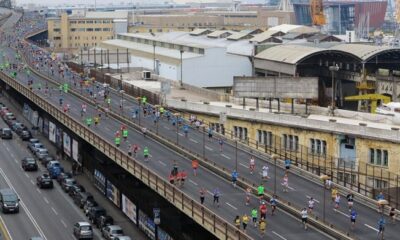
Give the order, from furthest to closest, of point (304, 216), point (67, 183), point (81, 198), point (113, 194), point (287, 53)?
point (287, 53), point (67, 183), point (113, 194), point (81, 198), point (304, 216)

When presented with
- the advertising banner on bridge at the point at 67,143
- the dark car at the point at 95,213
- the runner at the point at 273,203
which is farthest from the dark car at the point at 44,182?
the runner at the point at 273,203

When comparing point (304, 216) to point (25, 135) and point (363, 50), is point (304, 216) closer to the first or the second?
point (25, 135)

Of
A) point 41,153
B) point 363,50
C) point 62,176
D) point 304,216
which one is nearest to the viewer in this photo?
point 304,216

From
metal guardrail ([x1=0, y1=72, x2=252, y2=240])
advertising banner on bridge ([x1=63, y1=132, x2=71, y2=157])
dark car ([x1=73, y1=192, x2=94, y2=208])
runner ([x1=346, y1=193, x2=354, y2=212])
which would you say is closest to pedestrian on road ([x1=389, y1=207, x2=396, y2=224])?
runner ([x1=346, y1=193, x2=354, y2=212])

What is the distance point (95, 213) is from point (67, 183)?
11.4m

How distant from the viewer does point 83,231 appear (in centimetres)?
6219

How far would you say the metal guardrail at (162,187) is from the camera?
149 feet

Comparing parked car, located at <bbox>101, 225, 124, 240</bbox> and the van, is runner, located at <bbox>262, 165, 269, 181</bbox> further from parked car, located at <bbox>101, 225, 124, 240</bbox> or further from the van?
the van

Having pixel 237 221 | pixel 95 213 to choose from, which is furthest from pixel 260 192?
pixel 95 213

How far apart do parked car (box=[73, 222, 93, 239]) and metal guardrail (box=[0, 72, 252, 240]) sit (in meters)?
4.84

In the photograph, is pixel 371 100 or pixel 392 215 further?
pixel 371 100

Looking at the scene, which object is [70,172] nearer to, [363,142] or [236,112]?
[236,112]

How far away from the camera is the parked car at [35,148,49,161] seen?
91.4 metres

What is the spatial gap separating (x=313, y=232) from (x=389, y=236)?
3.81m
